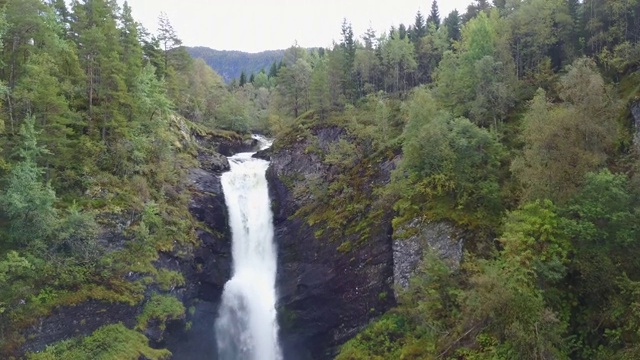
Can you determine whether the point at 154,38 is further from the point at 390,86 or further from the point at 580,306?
the point at 580,306

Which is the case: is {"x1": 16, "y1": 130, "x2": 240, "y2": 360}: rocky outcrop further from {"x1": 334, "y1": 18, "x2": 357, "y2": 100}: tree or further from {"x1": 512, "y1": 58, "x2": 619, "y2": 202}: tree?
{"x1": 512, "y1": 58, "x2": 619, "y2": 202}: tree

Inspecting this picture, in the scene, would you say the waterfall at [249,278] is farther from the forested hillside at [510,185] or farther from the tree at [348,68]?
the tree at [348,68]

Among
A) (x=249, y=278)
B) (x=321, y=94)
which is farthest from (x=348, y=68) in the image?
(x=249, y=278)

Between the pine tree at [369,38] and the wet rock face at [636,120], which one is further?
the pine tree at [369,38]

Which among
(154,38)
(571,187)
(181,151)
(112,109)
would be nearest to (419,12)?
(154,38)

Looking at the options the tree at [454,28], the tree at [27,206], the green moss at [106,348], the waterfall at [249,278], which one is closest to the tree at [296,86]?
the waterfall at [249,278]

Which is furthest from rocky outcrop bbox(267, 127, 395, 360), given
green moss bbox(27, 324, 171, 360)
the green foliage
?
green moss bbox(27, 324, 171, 360)
